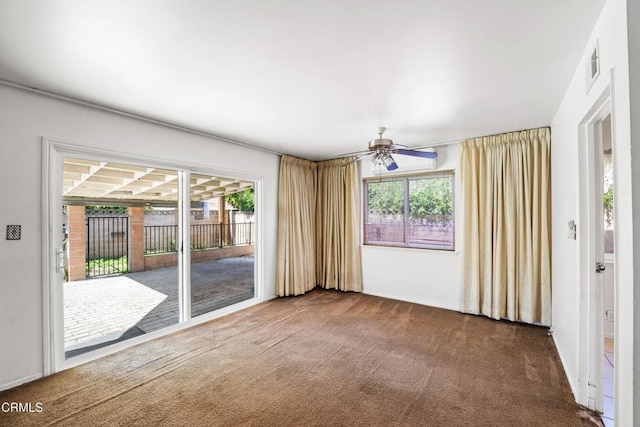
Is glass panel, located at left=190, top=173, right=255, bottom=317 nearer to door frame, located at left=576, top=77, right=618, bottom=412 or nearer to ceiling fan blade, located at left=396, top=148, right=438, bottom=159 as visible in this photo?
ceiling fan blade, located at left=396, top=148, right=438, bottom=159

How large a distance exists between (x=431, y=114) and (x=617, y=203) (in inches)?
77.4

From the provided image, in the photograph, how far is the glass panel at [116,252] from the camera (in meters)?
3.31

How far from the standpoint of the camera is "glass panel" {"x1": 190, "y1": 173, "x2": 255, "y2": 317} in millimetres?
4273

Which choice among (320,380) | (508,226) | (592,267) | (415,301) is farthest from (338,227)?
(592,267)

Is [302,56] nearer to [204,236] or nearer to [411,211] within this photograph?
[411,211]

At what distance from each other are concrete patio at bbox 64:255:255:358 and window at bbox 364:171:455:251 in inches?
97.9

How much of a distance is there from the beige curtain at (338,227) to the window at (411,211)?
27cm

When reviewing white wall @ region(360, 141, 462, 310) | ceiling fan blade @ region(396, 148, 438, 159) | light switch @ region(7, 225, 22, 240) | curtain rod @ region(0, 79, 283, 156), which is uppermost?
curtain rod @ region(0, 79, 283, 156)

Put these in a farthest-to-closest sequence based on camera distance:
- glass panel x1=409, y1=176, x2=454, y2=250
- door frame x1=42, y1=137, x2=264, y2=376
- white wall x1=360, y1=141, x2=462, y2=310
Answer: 1. glass panel x1=409, y1=176, x2=454, y2=250
2. white wall x1=360, y1=141, x2=462, y2=310
3. door frame x1=42, y1=137, x2=264, y2=376

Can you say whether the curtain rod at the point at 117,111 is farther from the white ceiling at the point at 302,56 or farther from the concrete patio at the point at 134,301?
the concrete patio at the point at 134,301

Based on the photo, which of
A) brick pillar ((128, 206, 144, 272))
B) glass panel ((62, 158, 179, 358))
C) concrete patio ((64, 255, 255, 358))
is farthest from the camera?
brick pillar ((128, 206, 144, 272))

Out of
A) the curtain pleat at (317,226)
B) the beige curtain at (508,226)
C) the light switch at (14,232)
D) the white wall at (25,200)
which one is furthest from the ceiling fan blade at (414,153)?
the light switch at (14,232)

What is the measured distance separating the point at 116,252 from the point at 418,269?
5.54m

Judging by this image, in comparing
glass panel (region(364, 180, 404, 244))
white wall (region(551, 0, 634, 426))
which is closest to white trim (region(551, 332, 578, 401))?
white wall (region(551, 0, 634, 426))
